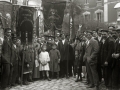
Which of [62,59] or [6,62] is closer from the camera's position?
[6,62]

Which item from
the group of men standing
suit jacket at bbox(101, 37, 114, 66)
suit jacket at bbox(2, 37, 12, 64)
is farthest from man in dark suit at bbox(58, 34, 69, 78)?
suit jacket at bbox(2, 37, 12, 64)

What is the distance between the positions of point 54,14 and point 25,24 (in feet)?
9.36

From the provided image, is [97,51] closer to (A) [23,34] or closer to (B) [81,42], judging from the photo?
(B) [81,42]

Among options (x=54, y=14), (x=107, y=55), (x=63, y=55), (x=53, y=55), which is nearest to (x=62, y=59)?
(x=63, y=55)

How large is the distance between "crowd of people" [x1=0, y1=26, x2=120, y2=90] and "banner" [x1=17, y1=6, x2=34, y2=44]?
360 millimetres

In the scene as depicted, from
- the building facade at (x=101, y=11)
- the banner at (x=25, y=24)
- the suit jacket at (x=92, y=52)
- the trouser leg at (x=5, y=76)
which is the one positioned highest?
the building facade at (x=101, y=11)

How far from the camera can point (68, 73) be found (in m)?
11.2

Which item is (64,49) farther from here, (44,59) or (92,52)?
(92,52)

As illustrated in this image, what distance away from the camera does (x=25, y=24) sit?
9.09 meters

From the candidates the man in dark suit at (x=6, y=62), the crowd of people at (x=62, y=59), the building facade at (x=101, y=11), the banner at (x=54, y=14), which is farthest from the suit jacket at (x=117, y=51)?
the building facade at (x=101, y=11)

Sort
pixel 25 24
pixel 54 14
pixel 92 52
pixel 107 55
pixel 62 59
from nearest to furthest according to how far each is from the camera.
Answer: pixel 107 55 < pixel 92 52 < pixel 25 24 < pixel 62 59 < pixel 54 14

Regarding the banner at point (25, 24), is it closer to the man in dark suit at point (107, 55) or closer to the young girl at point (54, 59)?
the young girl at point (54, 59)

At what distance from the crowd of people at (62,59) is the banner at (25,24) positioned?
0.36 meters

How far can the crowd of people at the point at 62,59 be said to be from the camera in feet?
23.3
